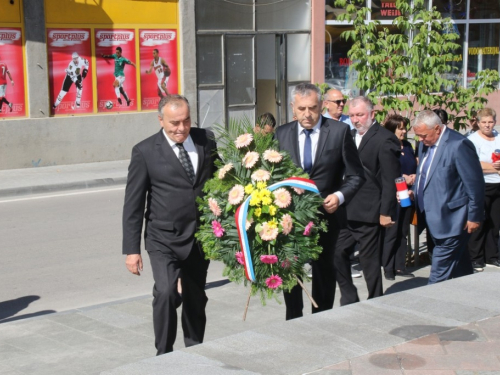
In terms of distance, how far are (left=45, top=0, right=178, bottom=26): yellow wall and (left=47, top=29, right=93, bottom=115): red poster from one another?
0.88 feet

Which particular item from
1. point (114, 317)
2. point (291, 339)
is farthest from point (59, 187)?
point (291, 339)

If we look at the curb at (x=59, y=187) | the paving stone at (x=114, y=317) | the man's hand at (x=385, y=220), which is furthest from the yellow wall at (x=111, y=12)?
the man's hand at (x=385, y=220)

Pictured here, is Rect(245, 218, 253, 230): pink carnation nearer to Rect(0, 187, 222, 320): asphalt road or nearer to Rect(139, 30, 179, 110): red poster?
Rect(0, 187, 222, 320): asphalt road

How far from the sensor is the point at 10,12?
672 inches

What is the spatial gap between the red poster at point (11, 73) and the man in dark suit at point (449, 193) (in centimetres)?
1190

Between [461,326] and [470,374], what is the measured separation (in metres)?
0.78

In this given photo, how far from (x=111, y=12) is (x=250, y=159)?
539 inches

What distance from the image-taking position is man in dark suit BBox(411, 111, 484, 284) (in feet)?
22.7

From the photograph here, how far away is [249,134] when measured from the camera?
568 cm

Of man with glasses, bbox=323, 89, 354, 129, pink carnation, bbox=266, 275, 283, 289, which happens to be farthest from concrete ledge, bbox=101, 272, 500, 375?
man with glasses, bbox=323, 89, 354, 129

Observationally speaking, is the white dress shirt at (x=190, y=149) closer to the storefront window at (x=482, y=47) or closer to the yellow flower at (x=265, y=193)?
the yellow flower at (x=265, y=193)

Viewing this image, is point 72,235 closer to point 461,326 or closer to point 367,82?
point 367,82

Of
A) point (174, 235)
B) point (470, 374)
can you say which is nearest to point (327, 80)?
point (174, 235)

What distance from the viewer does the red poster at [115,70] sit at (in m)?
18.4
